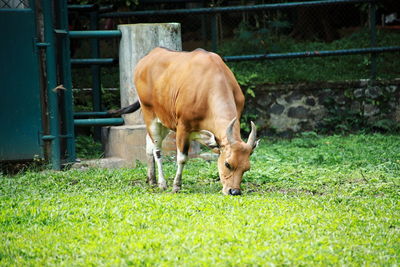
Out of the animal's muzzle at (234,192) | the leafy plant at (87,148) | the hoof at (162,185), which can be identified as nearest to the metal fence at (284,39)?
the leafy plant at (87,148)

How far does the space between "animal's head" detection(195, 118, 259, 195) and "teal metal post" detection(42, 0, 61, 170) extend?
9.85 ft

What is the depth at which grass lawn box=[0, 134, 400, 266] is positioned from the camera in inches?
210

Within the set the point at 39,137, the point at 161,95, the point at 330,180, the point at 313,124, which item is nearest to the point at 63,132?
the point at 39,137

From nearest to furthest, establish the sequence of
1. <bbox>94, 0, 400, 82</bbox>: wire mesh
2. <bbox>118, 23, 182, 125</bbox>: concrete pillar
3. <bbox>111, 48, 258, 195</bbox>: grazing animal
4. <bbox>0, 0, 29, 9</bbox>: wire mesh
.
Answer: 1. <bbox>111, 48, 258, 195</bbox>: grazing animal
2. <bbox>0, 0, 29, 9</bbox>: wire mesh
3. <bbox>118, 23, 182, 125</bbox>: concrete pillar
4. <bbox>94, 0, 400, 82</bbox>: wire mesh

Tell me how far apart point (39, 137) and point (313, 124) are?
5.20 meters

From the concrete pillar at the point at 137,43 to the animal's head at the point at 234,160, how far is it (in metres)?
3.22

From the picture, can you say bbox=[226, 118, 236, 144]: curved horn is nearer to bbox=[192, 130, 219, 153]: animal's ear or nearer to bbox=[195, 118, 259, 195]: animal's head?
bbox=[195, 118, 259, 195]: animal's head

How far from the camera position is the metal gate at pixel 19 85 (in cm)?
980

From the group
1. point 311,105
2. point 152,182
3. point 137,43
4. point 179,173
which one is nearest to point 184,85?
point 179,173

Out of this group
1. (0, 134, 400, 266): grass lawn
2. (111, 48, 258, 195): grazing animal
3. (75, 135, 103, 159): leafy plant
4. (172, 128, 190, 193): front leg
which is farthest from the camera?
(75, 135, 103, 159): leafy plant

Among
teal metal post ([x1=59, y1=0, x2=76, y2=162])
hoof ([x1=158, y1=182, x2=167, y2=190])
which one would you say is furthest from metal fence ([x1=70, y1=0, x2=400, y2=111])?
hoof ([x1=158, y1=182, x2=167, y2=190])

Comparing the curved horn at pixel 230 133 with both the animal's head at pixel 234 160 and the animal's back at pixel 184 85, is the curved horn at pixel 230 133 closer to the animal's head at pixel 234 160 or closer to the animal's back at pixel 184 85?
→ the animal's head at pixel 234 160

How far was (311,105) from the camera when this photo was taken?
1308 centimetres

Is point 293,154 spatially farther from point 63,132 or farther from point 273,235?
point 273,235
